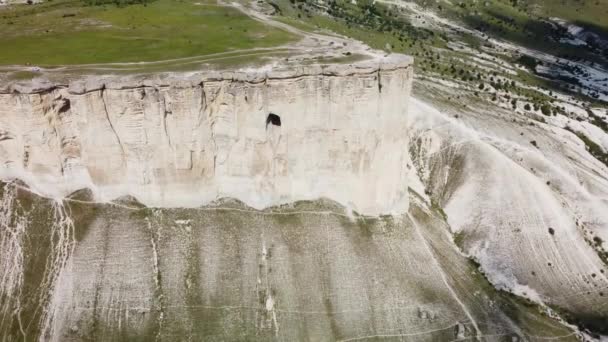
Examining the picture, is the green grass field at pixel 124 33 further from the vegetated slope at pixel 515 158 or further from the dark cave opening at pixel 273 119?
the vegetated slope at pixel 515 158

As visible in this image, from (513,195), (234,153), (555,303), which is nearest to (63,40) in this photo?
(234,153)

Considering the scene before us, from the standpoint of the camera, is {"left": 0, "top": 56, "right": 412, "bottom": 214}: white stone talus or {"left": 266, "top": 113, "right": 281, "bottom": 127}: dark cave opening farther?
{"left": 266, "top": 113, "right": 281, "bottom": 127}: dark cave opening

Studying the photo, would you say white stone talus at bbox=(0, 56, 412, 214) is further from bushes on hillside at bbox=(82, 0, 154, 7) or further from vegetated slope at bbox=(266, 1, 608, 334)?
bushes on hillside at bbox=(82, 0, 154, 7)

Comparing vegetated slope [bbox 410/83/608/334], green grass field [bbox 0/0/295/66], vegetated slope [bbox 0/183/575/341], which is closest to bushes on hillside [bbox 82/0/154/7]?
green grass field [bbox 0/0/295/66]

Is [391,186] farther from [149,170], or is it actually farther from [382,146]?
[149,170]

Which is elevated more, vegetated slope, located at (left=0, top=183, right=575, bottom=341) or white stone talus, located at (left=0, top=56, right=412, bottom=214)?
white stone talus, located at (left=0, top=56, right=412, bottom=214)

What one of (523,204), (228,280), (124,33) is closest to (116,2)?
(124,33)
